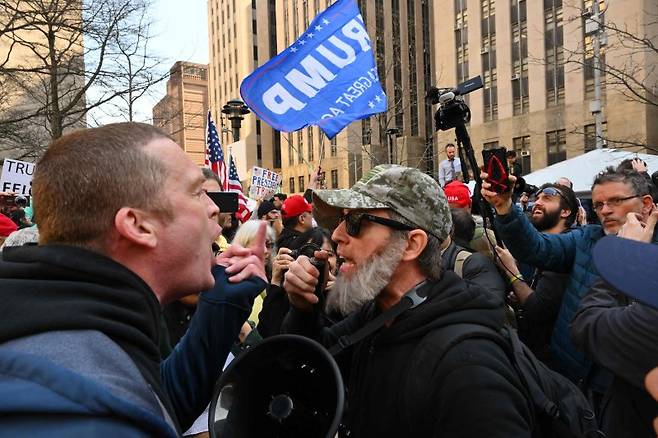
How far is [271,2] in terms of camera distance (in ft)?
232

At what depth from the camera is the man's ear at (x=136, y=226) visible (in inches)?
50.8

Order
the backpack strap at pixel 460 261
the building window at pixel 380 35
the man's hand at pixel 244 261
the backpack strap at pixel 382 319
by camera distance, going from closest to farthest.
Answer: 1. the man's hand at pixel 244 261
2. the backpack strap at pixel 382 319
3. the backpack strap at pixel 460 261
4. the building window at pixel 380 35

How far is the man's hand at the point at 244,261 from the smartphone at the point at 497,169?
5.25 feet

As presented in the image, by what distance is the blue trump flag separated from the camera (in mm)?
5480

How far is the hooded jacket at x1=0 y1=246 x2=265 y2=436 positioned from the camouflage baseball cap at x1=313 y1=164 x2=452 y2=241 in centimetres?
112

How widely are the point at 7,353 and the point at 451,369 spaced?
1.27 meters

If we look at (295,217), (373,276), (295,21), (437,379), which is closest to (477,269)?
(373,276)

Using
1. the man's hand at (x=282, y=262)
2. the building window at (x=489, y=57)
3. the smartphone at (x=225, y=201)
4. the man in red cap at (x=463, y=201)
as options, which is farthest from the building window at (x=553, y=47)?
the smartphone at (x=225, y=201)

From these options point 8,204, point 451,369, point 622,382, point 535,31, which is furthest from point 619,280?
point 535,31

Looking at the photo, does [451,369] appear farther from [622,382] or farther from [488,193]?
[488,193]

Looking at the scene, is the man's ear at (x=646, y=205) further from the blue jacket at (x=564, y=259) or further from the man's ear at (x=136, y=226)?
the man's ear at (x=136, y=226)

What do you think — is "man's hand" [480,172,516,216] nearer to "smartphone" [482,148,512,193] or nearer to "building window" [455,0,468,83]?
"smartphone" [482,148,512,193]

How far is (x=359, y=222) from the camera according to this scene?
7.38ft

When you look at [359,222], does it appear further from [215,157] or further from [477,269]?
[215,157]
